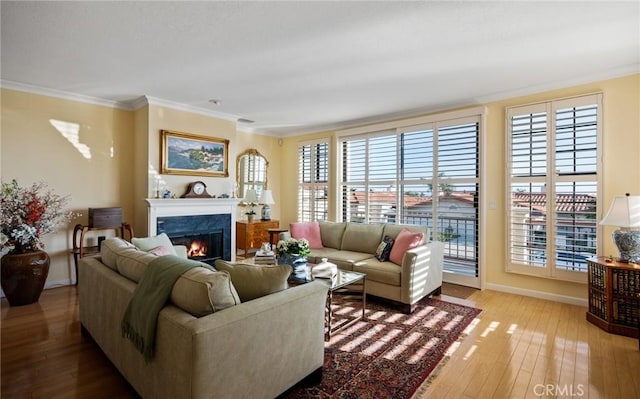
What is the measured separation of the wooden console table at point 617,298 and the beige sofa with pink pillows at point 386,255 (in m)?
1.51

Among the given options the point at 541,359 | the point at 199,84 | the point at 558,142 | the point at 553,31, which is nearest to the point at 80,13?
the point at 199,84

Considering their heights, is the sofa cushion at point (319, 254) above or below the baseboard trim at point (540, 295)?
above

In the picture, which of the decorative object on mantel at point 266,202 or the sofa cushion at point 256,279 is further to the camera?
the decorative object on mantel at point 266,202

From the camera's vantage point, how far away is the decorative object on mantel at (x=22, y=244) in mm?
3406

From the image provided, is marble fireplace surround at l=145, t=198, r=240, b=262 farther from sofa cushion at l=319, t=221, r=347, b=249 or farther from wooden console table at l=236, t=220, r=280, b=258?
sofa cushion at l=319, t=221, r=347, b=249

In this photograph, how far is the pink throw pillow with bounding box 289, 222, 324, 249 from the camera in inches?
188

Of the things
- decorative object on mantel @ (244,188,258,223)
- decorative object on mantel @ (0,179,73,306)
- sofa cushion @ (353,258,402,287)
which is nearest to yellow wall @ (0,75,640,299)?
decorative object on mantel @ (0,179,73,306)

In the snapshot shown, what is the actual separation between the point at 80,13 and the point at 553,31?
3.67 metres

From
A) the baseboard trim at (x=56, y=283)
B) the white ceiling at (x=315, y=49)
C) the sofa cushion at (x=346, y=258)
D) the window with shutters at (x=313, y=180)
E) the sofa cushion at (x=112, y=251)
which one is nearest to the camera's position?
the white ceiling at (x=315, y=49)

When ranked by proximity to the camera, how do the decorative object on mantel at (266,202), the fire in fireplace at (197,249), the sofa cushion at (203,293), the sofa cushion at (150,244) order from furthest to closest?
the decorative object on mantel at (266,202) < the fire in fireplace at (197,249) < the sofa cushion at (150,244) < the sofa cushion at (203,293)

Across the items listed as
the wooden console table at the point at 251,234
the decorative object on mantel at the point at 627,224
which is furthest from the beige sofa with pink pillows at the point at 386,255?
the decorative object on mantel at the point at 627,224

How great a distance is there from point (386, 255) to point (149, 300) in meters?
2.86

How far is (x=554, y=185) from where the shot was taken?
3.70m

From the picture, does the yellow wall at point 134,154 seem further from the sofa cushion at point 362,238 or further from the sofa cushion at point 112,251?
the sofa cushion at point 112,251
